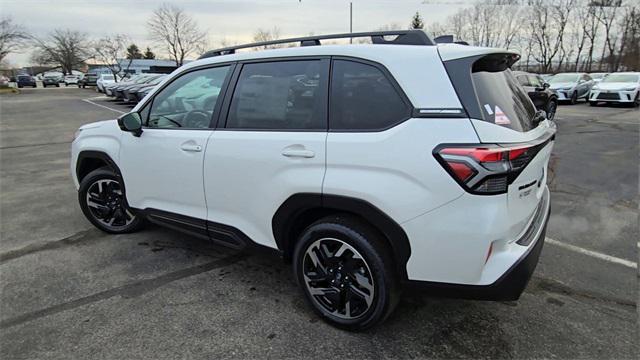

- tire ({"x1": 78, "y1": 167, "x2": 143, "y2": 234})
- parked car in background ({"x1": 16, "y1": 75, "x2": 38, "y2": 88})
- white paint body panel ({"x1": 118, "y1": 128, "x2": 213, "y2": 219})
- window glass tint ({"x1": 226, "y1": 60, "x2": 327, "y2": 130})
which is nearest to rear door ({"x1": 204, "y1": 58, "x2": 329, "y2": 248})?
window glass tint ({"x1": 226, "y1": 60, "x2": 327, "y2": 130})

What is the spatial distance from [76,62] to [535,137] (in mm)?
80113

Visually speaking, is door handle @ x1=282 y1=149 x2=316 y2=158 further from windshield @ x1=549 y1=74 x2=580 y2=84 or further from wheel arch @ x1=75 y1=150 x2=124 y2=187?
windshield @ x1=549 y1=74 x2=580 y2=84

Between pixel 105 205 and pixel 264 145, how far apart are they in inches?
96.3

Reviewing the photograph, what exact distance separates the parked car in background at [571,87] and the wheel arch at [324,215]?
2159 centimetres

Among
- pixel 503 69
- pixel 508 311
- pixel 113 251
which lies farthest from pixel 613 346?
pixel 113 251

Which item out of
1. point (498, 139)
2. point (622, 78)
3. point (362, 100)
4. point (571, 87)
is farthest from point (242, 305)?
point (622, 78)

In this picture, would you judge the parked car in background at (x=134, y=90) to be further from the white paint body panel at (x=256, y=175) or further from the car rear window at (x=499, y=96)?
the car rear window at (x=499, y=96)

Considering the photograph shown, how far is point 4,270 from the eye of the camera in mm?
3389

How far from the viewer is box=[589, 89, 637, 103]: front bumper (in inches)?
687

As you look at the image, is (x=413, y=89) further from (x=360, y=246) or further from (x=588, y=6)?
(x=588, y=6)

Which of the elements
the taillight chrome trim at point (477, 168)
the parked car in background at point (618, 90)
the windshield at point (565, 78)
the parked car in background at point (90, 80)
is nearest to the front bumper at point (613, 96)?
the parked car in background at point (618, 90)

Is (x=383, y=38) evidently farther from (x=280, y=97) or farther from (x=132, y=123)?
(x=132, y=123)

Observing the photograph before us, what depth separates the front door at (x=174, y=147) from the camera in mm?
3041

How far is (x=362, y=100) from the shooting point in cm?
233
